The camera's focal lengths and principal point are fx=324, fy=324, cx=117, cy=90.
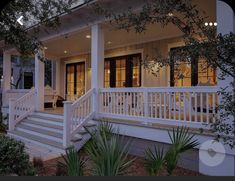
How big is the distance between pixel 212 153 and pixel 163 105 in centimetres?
224

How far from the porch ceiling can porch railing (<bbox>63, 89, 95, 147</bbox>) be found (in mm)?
2347

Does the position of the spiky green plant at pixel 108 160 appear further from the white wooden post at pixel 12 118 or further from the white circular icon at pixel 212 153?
the white wooden post at pixel 12 118

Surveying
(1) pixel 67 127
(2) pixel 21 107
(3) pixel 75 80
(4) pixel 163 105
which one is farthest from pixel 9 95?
(4) pixel 163 105

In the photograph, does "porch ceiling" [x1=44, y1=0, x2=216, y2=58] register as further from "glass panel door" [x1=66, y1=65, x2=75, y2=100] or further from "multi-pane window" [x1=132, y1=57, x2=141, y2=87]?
"glass panel door" [x1=66, y1=65, x2=75, y2=100]

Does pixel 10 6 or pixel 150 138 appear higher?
pixel 10 6

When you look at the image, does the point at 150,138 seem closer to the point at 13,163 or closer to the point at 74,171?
the point at 13,163

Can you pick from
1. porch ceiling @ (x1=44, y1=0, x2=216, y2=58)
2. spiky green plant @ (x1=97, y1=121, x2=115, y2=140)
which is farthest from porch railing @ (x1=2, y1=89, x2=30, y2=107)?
spiky green plant @ (x1=97, y1=121, x2=115, y2=140)

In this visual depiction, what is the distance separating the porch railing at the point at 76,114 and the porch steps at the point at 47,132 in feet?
0.64

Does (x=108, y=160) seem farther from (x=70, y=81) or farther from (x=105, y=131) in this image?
(x=70, y=81)

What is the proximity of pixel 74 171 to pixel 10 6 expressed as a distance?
4.50m

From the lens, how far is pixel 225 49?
13.7ft

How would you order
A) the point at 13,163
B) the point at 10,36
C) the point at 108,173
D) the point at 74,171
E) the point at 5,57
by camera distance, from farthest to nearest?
1. the point at 5,57
2. the point at 10,36
3. the point at 13,163
4. the point at 74,171
5. the point at 108,173

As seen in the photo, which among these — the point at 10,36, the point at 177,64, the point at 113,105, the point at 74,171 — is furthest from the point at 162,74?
the point at 74,171

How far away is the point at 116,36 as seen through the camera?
13055 mm
